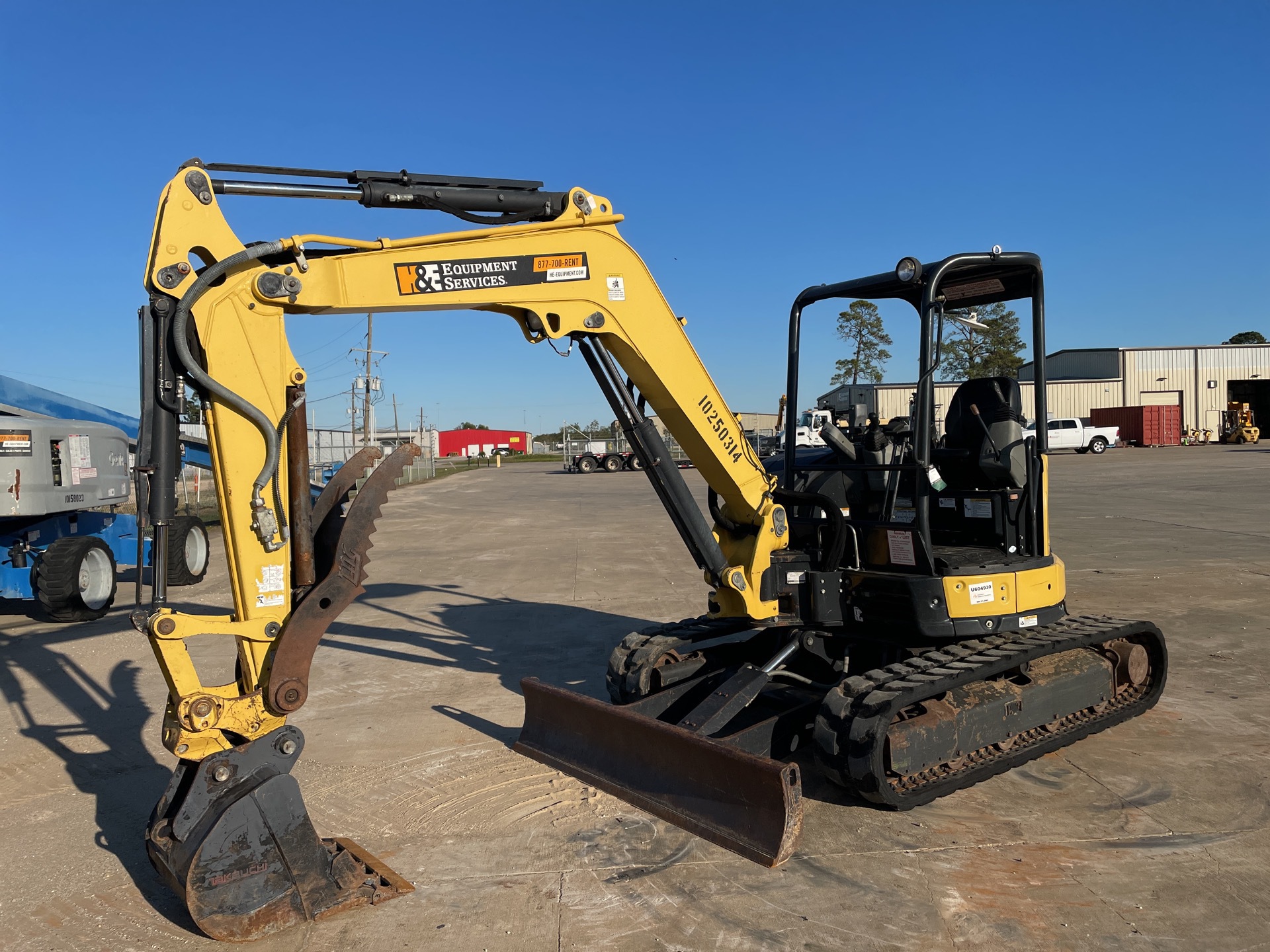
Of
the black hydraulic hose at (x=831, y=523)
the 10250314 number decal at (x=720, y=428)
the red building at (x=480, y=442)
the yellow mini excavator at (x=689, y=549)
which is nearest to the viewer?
the yellow mini excavator at (x=689, y=549)

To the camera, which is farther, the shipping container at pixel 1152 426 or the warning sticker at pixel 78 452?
the shipping container at pixel 1152 426

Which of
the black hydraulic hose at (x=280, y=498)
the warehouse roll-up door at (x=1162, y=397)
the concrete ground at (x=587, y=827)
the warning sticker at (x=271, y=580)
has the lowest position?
the concrete ground at (x=587, y=827)

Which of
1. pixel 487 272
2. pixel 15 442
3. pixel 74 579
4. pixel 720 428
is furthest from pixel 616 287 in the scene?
pixel 15 442

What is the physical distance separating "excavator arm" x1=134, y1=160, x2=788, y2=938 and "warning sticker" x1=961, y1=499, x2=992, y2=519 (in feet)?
11.5

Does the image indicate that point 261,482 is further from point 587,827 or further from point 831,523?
point 831,523

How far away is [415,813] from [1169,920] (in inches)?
143

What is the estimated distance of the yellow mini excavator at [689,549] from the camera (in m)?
3.94

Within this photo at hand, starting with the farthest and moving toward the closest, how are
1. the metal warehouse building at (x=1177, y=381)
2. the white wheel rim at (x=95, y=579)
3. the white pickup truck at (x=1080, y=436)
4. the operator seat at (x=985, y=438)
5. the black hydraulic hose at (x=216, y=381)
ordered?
the metal warehouse building at (x=1177, y=381) → the white pickup truck at (x=1080, y=436) → the white wheel rim at (x=95, y=579) → the operator seat at (x=985, y=438) → the black hydraulic hose at (x=216, y=381)

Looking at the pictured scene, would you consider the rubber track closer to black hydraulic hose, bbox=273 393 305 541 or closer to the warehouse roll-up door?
black hydraulic hose, bbox=273 393 305 541

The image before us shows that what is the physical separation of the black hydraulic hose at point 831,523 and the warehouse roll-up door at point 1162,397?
196 feet

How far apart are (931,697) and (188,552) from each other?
11.5 m

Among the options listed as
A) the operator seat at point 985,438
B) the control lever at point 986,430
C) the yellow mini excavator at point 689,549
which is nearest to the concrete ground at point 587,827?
the yellow mini excavator at point 689,549

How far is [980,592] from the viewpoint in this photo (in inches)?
219

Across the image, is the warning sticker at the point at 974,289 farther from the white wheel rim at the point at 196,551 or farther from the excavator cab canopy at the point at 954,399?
the white wheel rim at the point at 196,551
